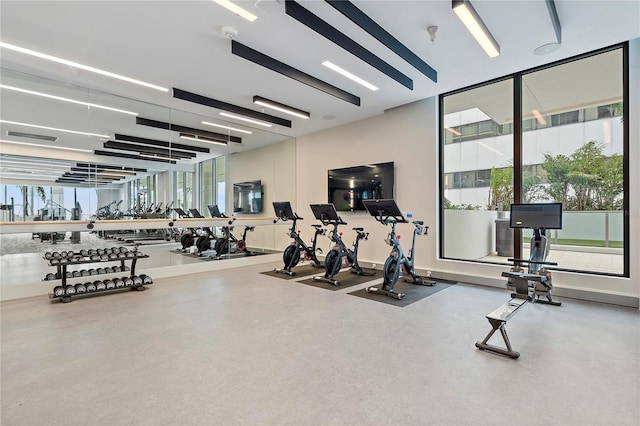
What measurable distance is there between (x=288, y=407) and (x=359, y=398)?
0.49 metres

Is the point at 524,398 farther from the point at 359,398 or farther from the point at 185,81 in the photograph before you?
the point at 185,81

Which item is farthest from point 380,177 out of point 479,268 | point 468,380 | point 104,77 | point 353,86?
point 104,77

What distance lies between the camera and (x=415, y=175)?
243 inches

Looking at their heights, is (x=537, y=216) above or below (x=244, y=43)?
below

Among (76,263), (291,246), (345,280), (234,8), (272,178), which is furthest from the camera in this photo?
(272,178)

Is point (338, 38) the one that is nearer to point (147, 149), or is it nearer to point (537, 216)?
point (537, 216)

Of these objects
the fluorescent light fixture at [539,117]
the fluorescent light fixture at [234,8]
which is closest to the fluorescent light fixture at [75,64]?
the fluorescent light fixture at [234,8]

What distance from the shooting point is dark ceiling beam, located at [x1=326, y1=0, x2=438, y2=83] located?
3078mm

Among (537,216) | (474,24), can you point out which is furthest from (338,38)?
(537,216)

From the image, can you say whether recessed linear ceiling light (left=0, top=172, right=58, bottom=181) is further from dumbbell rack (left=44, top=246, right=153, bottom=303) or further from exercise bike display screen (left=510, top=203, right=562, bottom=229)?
exercise bike display screen (left=510, top=203, right=562, bottom=229)

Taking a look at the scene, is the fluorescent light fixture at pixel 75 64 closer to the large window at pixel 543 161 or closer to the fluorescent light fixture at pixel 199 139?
the fluorescent light fixture at pixel 199 139

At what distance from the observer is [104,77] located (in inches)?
188

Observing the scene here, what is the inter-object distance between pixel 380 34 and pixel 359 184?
150 inches

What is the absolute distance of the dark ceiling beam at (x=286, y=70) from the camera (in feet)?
12.8
